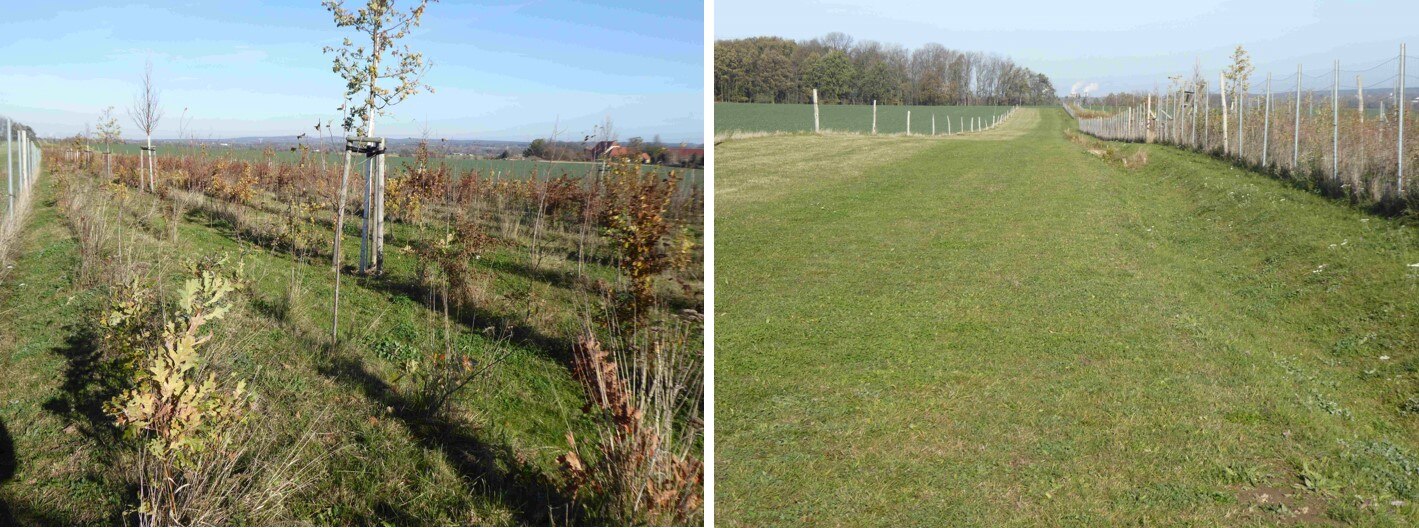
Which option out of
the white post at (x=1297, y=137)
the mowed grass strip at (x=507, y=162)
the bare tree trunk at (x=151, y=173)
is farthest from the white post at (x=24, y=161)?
the white post at (x=1297, y=137)

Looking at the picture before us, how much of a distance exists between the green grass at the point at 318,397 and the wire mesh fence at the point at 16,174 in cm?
8

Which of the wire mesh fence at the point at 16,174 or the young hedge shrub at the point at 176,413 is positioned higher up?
the wire mesh fence at the point at 16,174

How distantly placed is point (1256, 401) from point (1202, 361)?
0.73 m

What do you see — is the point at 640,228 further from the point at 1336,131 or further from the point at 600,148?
the point at 1336,131

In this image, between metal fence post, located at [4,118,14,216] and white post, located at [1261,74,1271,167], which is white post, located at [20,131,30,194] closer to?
metal fence post, located at [4,118,14,216]

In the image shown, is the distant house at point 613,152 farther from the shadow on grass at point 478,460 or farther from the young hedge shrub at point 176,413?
A: the young hedge shrub at point 176,413

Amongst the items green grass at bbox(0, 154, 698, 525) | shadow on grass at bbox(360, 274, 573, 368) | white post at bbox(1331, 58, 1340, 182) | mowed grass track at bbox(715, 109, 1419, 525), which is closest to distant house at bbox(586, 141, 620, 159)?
green grass at bbox(0, 154, 698, 525)

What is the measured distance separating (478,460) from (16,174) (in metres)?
3.07

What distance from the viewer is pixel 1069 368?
5.67 meters

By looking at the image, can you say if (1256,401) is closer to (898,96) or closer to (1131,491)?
(1131,491)

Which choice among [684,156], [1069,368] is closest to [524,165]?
[684,156]

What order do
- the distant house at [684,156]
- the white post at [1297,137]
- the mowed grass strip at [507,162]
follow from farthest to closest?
1. the white post at [1297,137]
2. the mowed grass strip at [507,162]
3. the distant house at [684,156]

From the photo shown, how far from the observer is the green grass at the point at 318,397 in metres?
3.06

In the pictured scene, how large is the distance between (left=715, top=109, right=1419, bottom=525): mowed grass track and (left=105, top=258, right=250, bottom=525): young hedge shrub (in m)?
1.86
